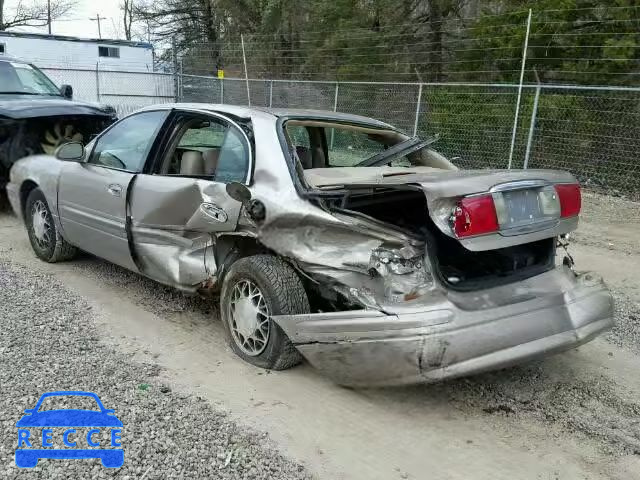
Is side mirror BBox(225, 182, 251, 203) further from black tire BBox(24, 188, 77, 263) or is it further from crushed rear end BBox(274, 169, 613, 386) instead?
black tire BBox(24, 188, 77, 263)

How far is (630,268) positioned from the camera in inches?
251

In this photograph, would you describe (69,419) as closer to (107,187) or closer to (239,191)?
(239,191)

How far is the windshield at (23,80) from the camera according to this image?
8.65 metres

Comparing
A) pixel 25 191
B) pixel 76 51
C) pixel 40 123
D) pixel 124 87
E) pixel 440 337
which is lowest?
pixel 440 337

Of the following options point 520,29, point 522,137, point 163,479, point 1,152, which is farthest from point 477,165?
point 163,479

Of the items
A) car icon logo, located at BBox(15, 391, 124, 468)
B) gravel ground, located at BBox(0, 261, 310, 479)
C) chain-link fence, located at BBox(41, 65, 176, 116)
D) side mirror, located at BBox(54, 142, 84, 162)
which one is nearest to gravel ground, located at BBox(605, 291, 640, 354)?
gravel ground, located at BBox(0, 261, 310, 479)

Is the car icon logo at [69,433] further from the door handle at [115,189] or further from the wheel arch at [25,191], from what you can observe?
the wheel arch at [25,191]

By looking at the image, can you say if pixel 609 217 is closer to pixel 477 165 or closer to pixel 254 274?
pixel 477 165

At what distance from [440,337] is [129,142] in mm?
3121

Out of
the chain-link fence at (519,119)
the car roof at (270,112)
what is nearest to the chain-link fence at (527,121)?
the chain-link fence at (519,119)

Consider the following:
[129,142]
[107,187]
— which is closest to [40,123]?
[129,142]

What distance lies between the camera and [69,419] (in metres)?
3.00

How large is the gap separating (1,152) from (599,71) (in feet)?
32.3

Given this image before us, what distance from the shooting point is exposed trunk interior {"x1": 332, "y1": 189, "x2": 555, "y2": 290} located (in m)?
3.31
